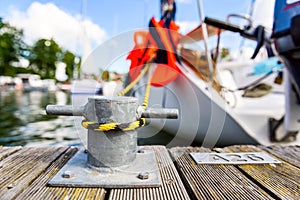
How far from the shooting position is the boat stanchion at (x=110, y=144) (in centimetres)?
100

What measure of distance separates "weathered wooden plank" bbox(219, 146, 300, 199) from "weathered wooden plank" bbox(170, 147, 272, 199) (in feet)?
0.12

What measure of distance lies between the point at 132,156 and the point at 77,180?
262 mm

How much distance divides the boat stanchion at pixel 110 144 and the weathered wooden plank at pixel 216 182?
139mm

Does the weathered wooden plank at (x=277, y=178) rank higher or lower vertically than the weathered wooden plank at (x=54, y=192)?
higher

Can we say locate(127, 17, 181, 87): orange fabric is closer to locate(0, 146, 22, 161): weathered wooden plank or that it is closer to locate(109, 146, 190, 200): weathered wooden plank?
locate(0, 146, 22, 161): weathered wooden plank

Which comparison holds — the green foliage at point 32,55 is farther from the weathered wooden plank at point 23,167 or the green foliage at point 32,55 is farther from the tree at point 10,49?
the weathered wooden plank at point 23,167

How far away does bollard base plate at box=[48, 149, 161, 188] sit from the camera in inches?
36.7

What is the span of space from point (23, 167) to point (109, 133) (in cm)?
42

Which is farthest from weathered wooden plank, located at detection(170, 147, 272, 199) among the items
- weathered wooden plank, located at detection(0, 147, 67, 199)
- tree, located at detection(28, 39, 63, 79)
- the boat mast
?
tree, located at detection(28, 39, 63, 79)

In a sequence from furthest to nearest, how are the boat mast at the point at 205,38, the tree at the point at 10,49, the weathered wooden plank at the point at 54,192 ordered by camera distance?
1. the tree at the point at 10,49
2. the boat mast at the point at 205,38
3. the weathered wooden plank at the point at 54,192

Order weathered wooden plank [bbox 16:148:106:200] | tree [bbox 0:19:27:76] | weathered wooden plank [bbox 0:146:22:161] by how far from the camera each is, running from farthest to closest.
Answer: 1. tree [bbox 0:19:27:76]
2. weathered wooden plank [bbox 0:146:22:161]
3. weathered wooden plank [bbox 16:148:106:200]

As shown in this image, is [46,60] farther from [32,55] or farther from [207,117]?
[207,117]

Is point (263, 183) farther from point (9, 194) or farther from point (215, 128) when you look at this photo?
point (215, 128)

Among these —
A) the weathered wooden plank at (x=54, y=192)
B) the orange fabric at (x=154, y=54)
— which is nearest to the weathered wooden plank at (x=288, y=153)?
the weathered wooden plank at (x=54, y=192)
